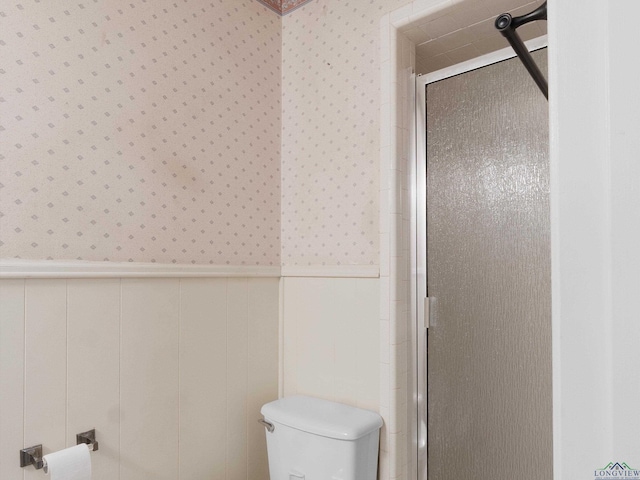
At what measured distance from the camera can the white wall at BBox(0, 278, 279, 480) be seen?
1.09 m

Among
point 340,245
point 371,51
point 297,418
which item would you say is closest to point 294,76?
point 371,51

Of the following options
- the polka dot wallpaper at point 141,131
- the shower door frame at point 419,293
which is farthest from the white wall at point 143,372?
the shower door frame at point 419,293

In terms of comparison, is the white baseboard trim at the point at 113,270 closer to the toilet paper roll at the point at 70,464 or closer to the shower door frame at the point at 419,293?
the toilet paper roll at the point at 70,464

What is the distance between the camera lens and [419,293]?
1.50 metres

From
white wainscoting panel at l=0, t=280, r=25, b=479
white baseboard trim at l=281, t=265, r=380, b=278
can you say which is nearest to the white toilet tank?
white baseboard trim at l=281, t=265, r=380, b=278

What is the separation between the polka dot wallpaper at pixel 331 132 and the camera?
1523 millimetres

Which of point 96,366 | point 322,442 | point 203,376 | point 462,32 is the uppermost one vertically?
point 462,32

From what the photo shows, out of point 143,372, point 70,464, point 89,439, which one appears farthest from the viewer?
point 143,372

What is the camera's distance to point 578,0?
30 centimetres

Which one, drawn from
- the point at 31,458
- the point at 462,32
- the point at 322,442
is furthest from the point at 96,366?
the point at 462,32

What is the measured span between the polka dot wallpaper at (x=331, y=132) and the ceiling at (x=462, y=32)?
0.47 ft

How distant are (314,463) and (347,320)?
18.0 inches

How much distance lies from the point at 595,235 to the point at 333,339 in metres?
1.36

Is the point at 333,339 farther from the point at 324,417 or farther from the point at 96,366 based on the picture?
the point at 96,366
